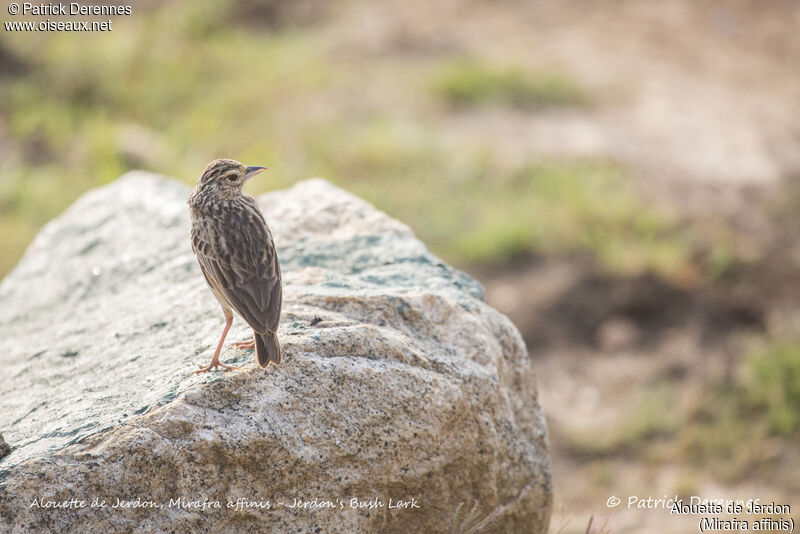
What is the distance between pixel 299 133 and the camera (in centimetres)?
1130

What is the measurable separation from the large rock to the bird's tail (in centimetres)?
13

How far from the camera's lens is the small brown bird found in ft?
12.5

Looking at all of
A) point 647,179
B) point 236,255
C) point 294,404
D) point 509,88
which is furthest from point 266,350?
point 509,88

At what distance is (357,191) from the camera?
32.5ft

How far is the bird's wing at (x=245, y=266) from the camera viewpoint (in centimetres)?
385

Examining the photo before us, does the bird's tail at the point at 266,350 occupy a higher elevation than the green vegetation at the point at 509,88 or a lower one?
lower

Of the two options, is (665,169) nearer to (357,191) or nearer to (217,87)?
(357,191)

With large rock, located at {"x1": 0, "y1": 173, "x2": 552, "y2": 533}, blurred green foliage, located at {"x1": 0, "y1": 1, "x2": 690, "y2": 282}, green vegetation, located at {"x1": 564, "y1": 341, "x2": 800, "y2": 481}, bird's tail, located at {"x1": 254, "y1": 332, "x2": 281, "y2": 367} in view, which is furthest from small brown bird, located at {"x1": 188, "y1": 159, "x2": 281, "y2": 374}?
blurred green foliage, located at {"x1": 0, "y1": 1, "x2": 690, "y2": 282}

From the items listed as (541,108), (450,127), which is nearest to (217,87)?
(450,127)

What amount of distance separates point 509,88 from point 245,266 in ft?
28.2

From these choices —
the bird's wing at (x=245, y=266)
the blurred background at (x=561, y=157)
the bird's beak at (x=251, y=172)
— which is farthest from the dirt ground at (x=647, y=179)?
the bird's beak at (x=251, y=172)

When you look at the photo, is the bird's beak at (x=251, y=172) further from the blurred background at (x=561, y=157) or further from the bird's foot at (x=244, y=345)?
the blurred background at (x=561, y=157)

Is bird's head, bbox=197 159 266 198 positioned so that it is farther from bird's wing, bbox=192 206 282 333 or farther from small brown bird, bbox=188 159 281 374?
bird's wing, bbox=192 206 282 333

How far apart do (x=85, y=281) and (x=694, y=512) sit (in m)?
4.73
